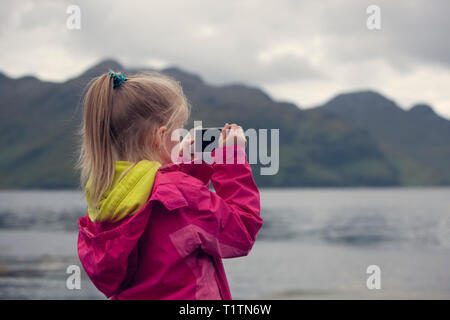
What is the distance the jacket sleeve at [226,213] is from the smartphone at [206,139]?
105mm

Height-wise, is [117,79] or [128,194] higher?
[117,79]

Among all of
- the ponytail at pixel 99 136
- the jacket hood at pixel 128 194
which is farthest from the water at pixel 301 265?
the jacket hood at pixel 128 194

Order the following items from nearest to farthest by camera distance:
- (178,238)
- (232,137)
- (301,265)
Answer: (178,238) → (232,137) → (301,265)

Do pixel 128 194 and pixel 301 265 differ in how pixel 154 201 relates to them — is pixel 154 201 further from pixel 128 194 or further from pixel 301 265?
pixel 301 265

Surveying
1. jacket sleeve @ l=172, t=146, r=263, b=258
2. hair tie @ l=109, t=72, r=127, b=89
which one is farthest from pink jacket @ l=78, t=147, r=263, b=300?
hair tie @ l=109, t=72, r=127, b=89

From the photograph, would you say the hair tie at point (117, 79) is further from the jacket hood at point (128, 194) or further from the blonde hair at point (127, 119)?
the jacket hood at point (128, 194)

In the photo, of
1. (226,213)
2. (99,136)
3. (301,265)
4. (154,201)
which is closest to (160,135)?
(99,136)

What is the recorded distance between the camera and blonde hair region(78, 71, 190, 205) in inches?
121

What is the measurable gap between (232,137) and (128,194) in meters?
0.70

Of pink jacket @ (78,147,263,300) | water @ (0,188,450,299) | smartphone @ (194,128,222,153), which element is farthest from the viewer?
water @ (0,188,450,299)

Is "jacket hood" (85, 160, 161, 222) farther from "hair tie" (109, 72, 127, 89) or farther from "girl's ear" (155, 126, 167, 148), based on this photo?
"hair tie" (109, 72, 127, 89)

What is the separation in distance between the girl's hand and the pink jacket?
0.17 meters

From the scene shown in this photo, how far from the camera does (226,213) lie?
280cm
